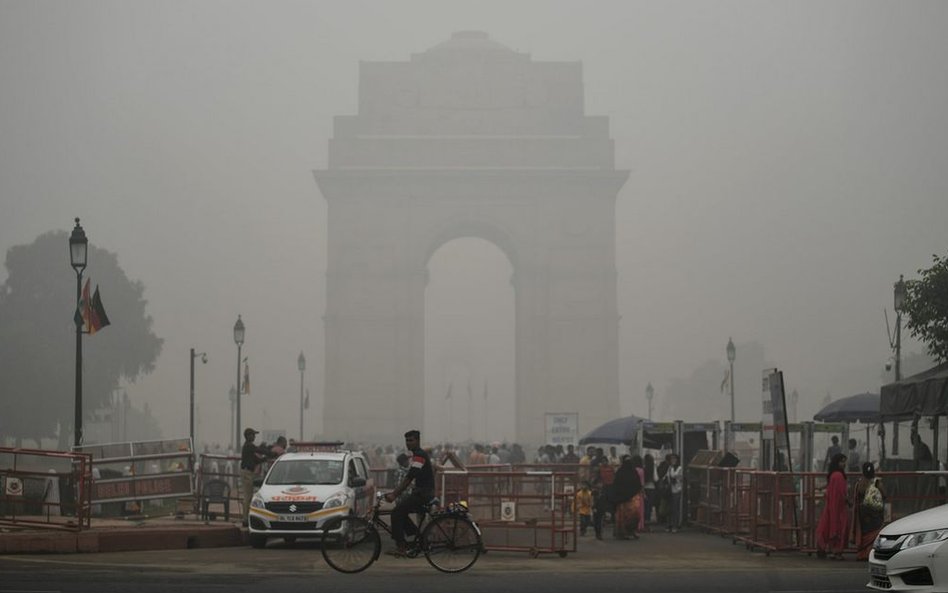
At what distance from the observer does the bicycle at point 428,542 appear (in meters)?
14.5

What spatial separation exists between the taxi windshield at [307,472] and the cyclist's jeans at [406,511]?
15.7 ft

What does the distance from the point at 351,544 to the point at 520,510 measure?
153 inches

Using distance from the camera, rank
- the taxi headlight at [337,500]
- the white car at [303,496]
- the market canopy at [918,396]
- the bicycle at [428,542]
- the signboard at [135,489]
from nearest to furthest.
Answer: the bicycle at [428,542]
the white car at [303,496]
the taxi headlight at [337,500]
the market canopy at [918,396]
the signboard at [135,489]

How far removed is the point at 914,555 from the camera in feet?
34.5

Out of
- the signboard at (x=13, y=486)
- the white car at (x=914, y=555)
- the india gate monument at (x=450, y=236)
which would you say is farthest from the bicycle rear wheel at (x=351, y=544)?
the india gate monument at (x=450, y=236)

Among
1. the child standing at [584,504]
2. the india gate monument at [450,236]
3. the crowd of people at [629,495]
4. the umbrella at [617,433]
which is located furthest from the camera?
the india gate monument at [450,236]

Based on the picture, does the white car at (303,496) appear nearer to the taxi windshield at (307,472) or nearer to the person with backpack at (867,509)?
the taxi windshield at (307,472)

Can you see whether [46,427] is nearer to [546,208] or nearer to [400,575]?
[546,208]

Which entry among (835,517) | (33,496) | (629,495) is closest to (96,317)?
(33,496)

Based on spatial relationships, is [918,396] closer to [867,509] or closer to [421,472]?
[867,509]

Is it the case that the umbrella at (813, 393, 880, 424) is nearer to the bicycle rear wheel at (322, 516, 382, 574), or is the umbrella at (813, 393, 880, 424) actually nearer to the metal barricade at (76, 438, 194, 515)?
the metal barricade at (76, 438, 194, 515)

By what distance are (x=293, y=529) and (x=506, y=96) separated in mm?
51117

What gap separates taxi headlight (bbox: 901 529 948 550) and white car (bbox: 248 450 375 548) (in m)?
8.20

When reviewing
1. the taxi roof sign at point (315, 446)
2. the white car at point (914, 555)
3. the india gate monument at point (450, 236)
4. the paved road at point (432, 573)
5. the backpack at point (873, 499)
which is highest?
the india gate monument at point (450, 236)
